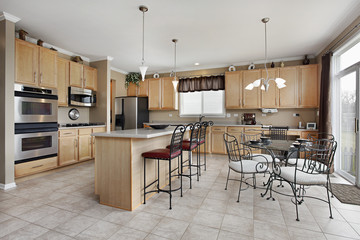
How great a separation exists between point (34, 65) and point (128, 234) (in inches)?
133

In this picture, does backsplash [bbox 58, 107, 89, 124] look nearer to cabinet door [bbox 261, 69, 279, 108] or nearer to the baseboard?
the baseboard

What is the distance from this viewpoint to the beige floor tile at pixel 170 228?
1.75m

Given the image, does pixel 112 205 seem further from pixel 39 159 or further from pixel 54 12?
pixel 54 12

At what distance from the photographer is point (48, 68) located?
3.68m

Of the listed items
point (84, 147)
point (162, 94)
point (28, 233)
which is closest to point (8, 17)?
point (84, 147)

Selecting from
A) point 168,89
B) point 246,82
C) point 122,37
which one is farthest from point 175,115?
point 122,37

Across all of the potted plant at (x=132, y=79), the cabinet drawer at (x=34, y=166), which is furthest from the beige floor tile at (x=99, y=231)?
the potted plant at (x=132, y=79)

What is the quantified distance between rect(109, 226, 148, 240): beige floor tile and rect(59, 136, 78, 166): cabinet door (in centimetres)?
276

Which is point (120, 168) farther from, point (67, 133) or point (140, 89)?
point (140, 89)

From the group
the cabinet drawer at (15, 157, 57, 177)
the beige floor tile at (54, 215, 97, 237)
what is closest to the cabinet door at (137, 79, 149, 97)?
the cabinet drawer at (15, 157, 57, 177)

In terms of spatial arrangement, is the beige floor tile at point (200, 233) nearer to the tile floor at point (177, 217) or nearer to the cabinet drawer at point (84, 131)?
the tile floor at point (177, 217)

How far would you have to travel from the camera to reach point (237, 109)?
5.57 m

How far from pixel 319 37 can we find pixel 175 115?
13.5ft

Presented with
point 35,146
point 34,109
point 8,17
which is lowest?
point 35,146
